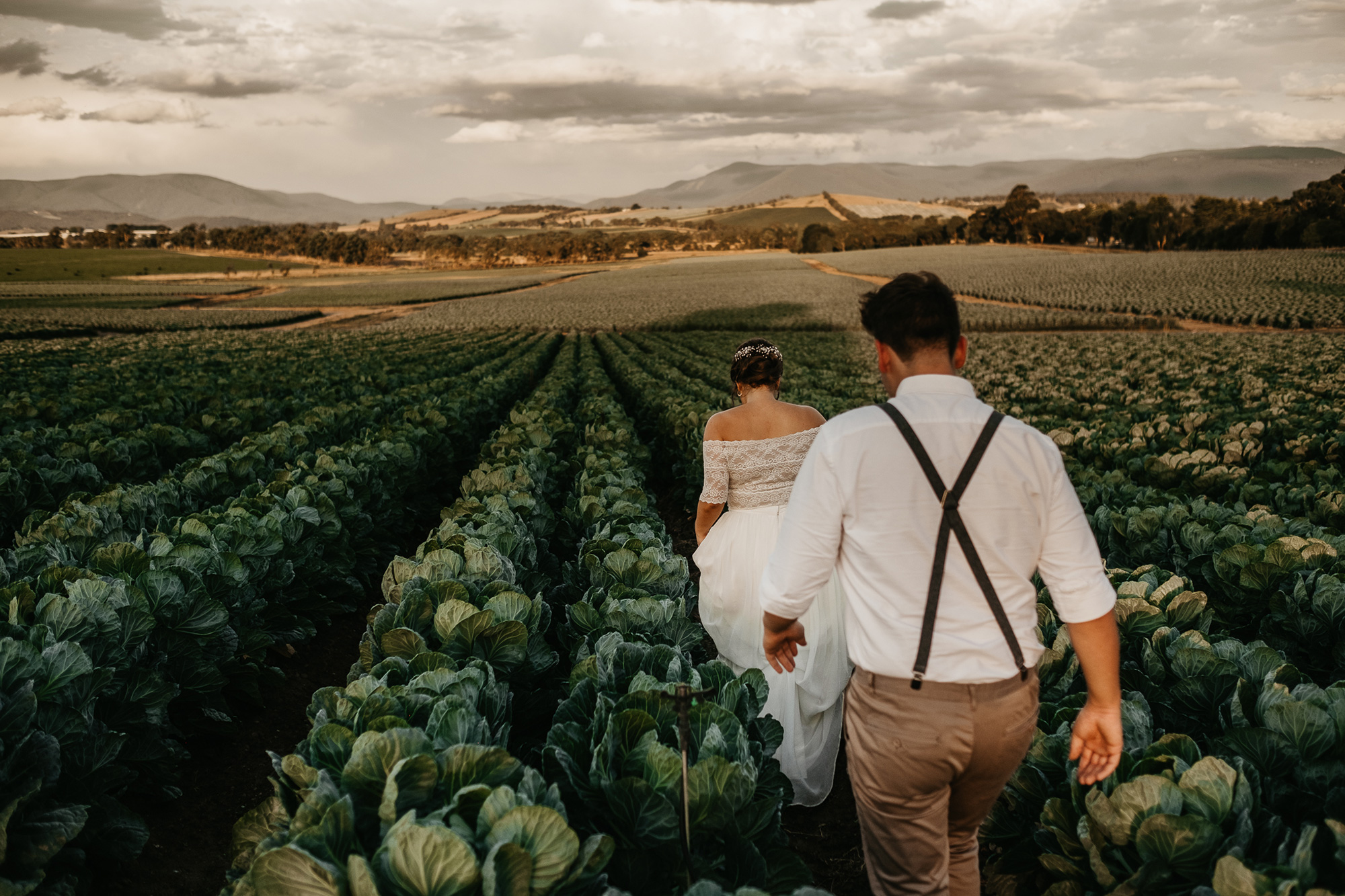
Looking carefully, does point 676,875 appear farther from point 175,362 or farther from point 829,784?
point 175,362

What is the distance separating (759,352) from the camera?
12.5 feet

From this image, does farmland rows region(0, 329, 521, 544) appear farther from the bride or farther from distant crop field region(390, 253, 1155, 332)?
distant crop field region(390, 253, 1155, 332)

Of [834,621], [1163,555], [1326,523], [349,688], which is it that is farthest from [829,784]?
[1326,523]

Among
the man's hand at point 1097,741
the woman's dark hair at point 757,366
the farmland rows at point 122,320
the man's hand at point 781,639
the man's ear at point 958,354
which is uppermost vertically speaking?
the farmland rows at point 122,320

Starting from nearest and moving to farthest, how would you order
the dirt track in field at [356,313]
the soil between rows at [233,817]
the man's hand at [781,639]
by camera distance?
1. the man's hand at [781,639]
2. the soil between rows at [233,817]
3. the dirt track in field at [356,313]

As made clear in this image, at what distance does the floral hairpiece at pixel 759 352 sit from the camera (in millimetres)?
3805

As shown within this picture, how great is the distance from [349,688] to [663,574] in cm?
169

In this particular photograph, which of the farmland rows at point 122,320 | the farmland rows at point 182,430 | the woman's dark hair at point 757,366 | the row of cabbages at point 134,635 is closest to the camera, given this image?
the row of cabbages at point 134,635

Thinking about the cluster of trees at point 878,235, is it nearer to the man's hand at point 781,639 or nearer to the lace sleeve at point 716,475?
the lace sleeve at point 716,475

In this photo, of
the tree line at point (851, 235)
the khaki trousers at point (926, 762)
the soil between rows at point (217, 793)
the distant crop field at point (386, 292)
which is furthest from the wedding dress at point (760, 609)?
the tree line at point (851, 235)

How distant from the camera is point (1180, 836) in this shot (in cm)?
189

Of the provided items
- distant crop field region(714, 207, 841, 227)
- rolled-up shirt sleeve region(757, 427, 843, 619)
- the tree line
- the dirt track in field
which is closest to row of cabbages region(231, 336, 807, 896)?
rolled-up shirt sleeve region(757, 427, 843, 619)

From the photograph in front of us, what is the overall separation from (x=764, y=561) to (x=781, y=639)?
5.15ft

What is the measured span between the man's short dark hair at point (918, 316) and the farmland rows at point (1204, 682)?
136cm
